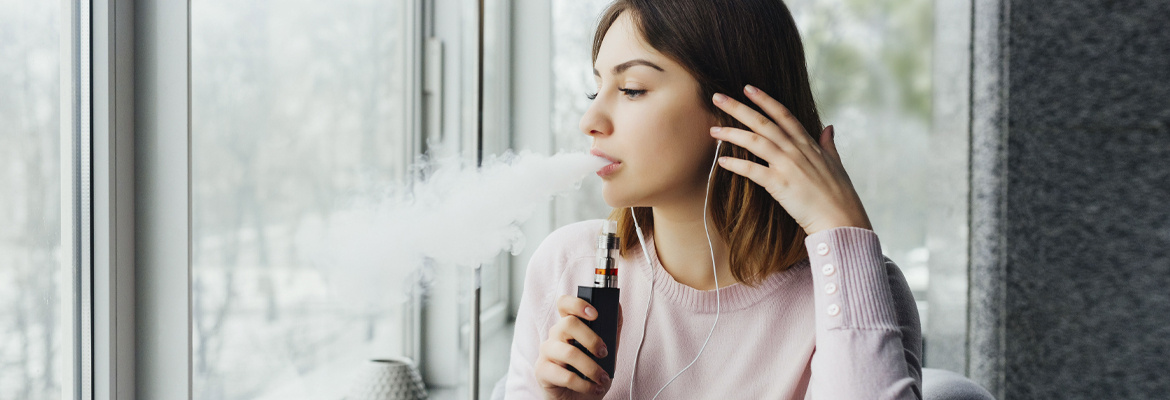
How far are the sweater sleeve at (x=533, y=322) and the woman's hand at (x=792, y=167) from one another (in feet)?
1.35

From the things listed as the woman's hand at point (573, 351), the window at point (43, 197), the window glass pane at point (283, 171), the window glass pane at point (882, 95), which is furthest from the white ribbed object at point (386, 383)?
the window glass pane at point (882, 95)

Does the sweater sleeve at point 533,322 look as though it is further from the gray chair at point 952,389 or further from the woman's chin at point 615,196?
the gray chair at point 952,389

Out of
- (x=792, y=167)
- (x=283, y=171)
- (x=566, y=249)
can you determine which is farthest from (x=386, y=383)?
(x=792, y=167)

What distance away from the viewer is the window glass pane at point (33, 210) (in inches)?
33.1

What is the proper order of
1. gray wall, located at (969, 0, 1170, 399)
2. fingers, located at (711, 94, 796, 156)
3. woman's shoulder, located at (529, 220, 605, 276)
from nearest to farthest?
fingers, located at (711, 94, 796, 156) < woman's shoulder, located at (529, 220, 605, 276) < gray wall, located at (969, 0, 1170, 399)

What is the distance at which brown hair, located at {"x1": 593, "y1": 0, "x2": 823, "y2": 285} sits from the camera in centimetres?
97

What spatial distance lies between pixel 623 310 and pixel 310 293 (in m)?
0.83

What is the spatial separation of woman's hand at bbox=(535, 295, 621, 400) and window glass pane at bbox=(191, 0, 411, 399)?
15.5 inches

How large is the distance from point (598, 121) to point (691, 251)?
303 mm

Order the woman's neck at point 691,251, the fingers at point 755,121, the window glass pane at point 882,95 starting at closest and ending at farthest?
the fingers at point 755,121
the woman's neck at point 691,251
the window glass pane at point 882,95

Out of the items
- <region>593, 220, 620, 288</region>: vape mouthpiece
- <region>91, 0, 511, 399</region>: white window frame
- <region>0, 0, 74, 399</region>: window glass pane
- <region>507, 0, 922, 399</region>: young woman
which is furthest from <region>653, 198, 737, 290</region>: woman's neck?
<region>0, 0, 74, 399</region>: window glass pane

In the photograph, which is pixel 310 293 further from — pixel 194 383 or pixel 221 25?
pixel 221 25

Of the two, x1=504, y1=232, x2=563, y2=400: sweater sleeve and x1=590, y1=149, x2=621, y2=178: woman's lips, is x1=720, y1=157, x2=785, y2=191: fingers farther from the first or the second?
x1=504, y1=232, x2=563, y2=400: sweater sleeve

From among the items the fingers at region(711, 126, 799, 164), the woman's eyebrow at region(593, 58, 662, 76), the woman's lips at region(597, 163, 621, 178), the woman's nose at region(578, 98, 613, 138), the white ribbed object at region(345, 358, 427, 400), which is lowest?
the white ribbed object at region(345, 358, 427, 400)
